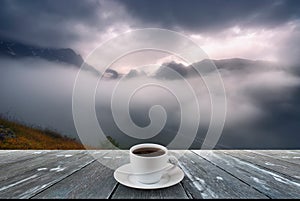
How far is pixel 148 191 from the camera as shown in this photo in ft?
1.59

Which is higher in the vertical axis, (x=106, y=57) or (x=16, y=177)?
(x=106, y=57)

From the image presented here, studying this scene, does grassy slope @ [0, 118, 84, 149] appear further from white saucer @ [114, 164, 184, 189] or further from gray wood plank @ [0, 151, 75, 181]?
white saucer @ [114, 164, 184, 189]

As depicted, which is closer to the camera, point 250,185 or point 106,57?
point 250,185

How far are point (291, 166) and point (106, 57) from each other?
0.88m

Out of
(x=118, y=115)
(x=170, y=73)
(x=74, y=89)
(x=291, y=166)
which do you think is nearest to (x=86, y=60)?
(x=74, y=89)

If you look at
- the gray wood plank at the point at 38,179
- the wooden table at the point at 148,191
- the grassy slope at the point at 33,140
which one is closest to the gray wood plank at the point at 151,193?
the wooden table at the point at 148,191

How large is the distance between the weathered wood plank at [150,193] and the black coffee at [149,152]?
89 mm

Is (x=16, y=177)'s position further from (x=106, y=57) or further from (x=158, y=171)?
(x=106, y=57)

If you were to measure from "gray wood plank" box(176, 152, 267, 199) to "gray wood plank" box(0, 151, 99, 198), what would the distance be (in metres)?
0.36

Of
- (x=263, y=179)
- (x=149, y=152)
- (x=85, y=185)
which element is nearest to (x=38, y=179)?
(x=85, y=185)

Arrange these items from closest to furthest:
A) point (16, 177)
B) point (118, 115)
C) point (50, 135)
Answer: point (16, 177)
point (118, 115)
point (50, 135)

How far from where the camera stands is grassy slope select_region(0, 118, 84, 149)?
2182 mm

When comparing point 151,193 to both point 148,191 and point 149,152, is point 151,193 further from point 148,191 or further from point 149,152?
point 149,152

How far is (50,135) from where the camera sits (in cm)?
262
